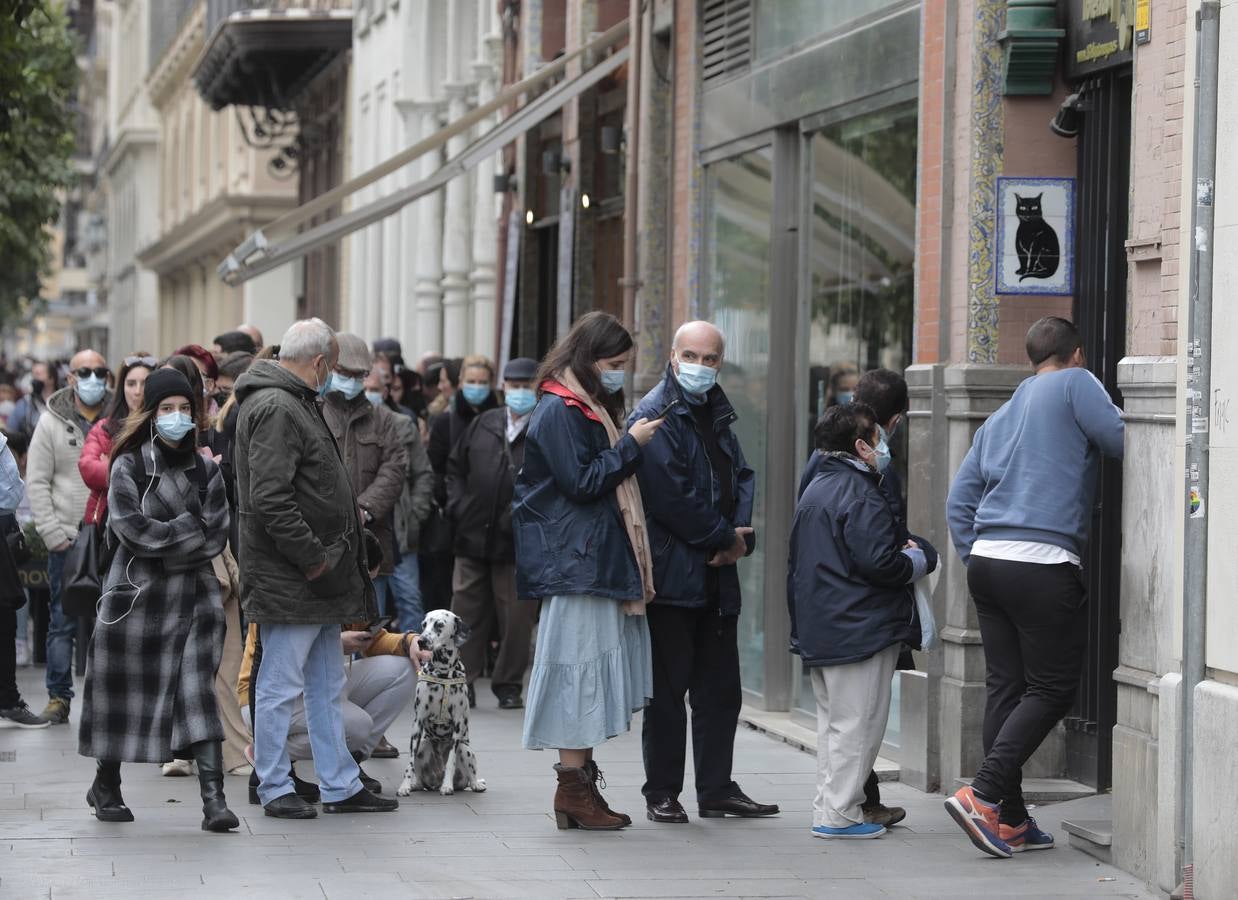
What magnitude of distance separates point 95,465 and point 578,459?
3.41m

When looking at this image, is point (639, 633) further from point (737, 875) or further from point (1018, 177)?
point (1018, 177)

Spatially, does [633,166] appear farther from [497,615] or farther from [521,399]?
[497,615]

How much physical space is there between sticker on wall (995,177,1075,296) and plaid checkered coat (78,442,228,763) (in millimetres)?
3476

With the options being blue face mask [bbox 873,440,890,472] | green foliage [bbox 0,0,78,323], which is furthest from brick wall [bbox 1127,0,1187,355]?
A: green foliage [bbox 0,0,78,323]

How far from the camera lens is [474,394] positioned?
43.4 ft

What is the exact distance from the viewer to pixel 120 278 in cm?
6488

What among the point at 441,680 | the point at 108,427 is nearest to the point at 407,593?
the point at 108,427

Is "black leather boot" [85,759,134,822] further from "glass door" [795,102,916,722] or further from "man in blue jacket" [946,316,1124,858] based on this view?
"glass door" [795,102,916,722]

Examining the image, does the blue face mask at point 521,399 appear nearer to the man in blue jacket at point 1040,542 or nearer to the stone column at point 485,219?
the man in blue jacket at point 1040,542

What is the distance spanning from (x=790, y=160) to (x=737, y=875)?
5.67m

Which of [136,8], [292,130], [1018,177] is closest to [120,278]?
[136,8]

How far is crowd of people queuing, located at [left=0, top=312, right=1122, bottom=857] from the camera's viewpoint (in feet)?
26.7

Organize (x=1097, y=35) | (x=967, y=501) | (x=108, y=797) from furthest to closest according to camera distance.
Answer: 1. (x=1097, y=35)
2. (x=108, y=797)
3. (x=967, y=501)

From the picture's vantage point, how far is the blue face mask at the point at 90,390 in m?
12.6
